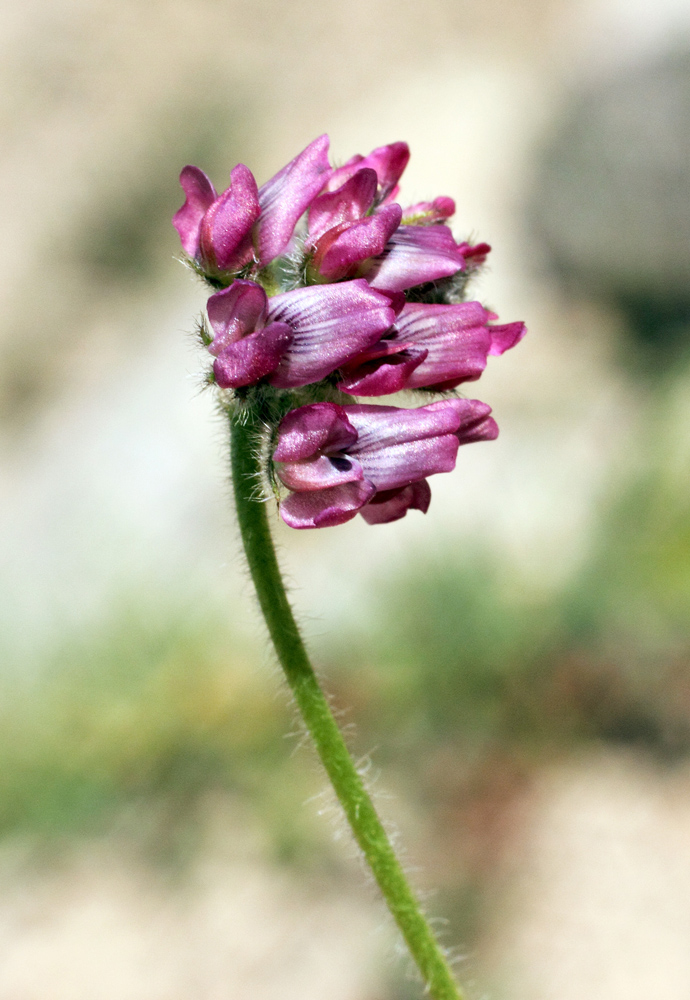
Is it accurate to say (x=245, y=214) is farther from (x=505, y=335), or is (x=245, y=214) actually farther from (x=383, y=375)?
(x=505, y=335)

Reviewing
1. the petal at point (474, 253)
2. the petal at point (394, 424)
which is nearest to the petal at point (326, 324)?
the petal at point (394, 424)

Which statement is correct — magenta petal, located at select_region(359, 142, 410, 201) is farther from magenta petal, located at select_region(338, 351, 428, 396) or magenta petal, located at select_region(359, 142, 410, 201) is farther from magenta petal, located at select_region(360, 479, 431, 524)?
magenta petal, located at select_region(360, 479, 431, 524)

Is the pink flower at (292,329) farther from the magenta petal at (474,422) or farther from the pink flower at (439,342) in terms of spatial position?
the magenta petal at (474,422)

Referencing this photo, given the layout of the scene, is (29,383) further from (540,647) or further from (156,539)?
(540,647)

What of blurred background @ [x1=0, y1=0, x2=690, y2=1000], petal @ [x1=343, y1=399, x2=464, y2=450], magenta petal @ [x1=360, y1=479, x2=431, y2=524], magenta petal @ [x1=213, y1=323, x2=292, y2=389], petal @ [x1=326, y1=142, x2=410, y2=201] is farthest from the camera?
blurred background @ [x1=0, y1=0, x2=690, y2=1000]

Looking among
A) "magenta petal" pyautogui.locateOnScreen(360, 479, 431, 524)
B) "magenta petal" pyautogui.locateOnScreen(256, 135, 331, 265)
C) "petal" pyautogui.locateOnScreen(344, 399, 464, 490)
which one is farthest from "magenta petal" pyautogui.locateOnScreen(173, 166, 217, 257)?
"magenta petal" pyautogui.locateOnScreen(360, 479, 431, 524)

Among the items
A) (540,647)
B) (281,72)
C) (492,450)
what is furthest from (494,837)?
(281,72)
